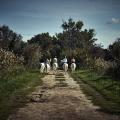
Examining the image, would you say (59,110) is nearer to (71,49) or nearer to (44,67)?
(44,67)

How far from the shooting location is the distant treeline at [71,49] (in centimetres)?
4034

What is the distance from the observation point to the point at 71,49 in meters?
67.1

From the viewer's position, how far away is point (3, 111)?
501 inches

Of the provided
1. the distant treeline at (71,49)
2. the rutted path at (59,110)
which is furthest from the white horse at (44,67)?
the rutted path at (59,110)

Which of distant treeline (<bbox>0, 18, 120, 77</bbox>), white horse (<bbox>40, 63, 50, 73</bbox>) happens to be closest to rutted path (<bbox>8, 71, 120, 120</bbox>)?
distant treeline (<bbox>0, 18, 120, 77</bbox>)

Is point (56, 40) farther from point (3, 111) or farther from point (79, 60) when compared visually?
point (3, 111)

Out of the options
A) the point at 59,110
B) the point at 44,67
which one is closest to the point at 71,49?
the point at 44,67

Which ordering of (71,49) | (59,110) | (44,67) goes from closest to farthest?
1. (59,110)
2. (44,67)
3. (71,49)

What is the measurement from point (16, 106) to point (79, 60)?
3939cm

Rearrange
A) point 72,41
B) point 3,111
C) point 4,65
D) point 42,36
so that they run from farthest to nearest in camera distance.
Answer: point 42,36, point 72,41, point 4,65, point 3,111

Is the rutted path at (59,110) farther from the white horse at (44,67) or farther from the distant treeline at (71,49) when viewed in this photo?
the white horse at (44,67)

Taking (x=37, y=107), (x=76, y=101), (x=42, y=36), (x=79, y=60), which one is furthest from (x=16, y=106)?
(x=42, y=36)

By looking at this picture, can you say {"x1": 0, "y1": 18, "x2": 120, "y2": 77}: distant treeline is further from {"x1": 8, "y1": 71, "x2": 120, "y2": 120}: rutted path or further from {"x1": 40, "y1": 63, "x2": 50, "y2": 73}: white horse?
{"x1": 8, "y1": 71, "x2": 120, "y2": 120}: rutted path

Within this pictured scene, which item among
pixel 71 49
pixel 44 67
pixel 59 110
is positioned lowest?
pixel 59 110
